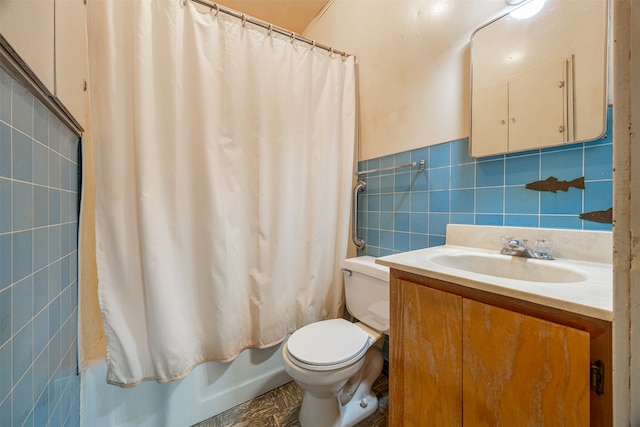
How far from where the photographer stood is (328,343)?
3.60 ft

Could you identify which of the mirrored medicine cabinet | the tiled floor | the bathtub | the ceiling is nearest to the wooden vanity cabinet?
the tiled floor

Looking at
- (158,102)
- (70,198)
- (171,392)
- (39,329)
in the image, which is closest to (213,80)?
(158,102)

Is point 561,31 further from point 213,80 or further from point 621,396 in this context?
point 213,80

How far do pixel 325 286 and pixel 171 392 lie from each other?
915mm

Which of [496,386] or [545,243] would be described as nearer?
[496,386]

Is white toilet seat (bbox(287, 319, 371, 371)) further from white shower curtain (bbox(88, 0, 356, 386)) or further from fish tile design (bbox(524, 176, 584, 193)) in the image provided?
fish tile design (bbox(524, 176, 584, 193))

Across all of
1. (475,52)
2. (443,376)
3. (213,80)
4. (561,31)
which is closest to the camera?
(443,376)

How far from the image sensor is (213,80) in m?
1.17

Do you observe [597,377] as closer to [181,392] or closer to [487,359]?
[487,359]

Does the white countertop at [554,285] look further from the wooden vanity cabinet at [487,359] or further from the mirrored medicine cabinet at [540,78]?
the mirrored medicine cabinet at [540,78]

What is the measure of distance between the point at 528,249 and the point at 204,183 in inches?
53.5

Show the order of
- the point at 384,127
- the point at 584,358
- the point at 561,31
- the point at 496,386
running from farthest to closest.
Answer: the point at 384,127 < the point at 561,31 < the point at 496,386 < the point at 584,358

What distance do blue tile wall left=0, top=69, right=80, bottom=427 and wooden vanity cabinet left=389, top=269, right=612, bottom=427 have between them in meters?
0.98

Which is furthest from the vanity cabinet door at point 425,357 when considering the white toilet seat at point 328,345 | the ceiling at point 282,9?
the ceiling at point 282,9
